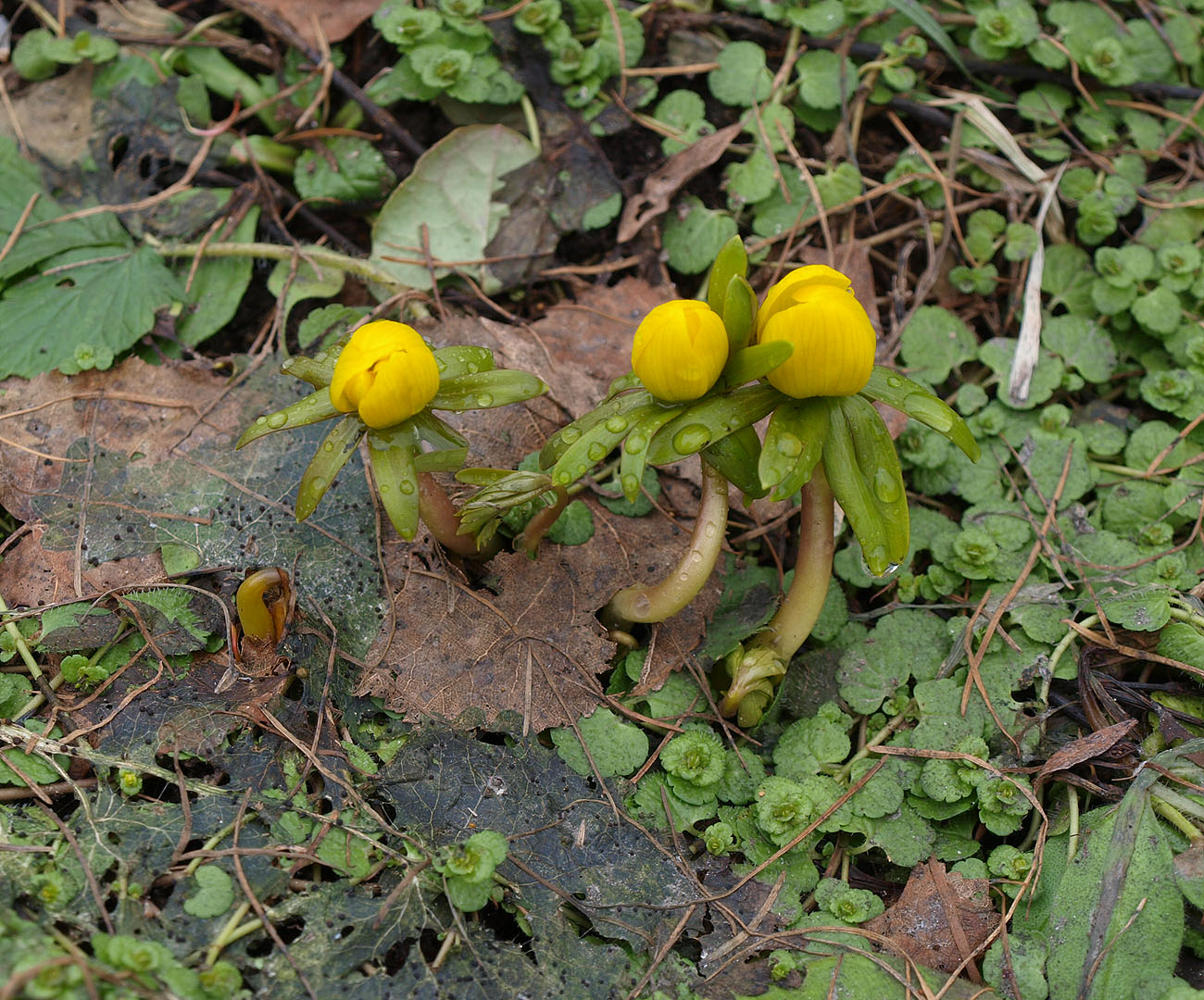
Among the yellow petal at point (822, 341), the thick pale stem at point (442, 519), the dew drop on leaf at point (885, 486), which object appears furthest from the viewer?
the thick pale stem at point (442, 519)

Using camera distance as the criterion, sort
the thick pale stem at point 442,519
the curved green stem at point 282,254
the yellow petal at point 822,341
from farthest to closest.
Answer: the curved green stem at point 282,254 → the thick pale stem at point 442,519 → the yellow petal at point 822,341

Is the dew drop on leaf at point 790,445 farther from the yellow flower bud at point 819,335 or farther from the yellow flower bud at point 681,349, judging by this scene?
the yellow flower bud at point 681,349

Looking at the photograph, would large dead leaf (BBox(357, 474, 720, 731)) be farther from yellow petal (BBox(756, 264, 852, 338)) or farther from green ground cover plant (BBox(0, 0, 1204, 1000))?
yellow petal (BBox(756, 264, 852, 338))

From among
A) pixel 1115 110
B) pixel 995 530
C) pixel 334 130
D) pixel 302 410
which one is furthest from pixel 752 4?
pixel 302 410

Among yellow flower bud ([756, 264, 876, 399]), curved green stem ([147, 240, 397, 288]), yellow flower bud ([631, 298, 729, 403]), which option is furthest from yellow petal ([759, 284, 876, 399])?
curved green stem ([147, 240, 397, 288])

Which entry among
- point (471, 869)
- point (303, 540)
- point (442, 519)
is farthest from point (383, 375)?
point (471, 869)

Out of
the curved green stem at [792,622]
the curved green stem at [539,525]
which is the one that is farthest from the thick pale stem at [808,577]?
the curved green stem at [539,525]

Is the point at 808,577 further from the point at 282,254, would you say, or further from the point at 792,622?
the point at 282,254

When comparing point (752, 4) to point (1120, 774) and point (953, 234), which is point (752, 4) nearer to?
point (953, 234)
